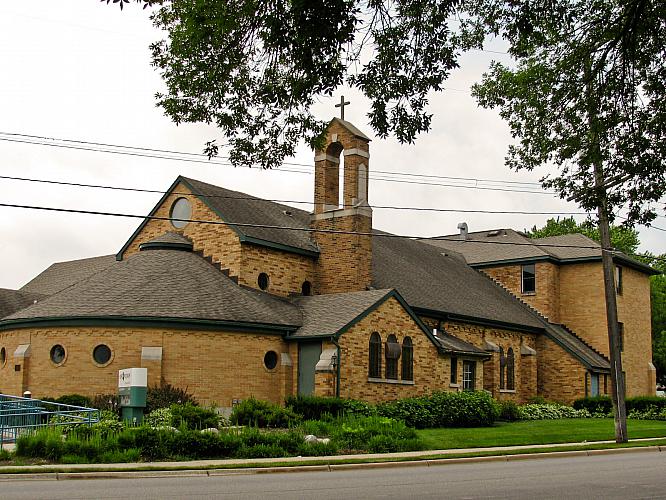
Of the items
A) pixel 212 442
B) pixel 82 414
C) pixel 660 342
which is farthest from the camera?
pixel 660 342

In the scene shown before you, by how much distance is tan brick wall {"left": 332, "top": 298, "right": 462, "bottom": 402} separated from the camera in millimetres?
31625

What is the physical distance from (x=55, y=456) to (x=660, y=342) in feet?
199

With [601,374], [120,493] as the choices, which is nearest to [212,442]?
[120,493]

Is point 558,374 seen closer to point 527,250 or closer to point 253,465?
point 527,250

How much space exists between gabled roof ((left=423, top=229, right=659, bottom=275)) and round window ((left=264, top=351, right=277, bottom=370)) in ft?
59.0

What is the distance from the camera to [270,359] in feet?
107

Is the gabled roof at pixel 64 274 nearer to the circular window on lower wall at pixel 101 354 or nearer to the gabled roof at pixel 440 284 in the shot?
the gabled roof at pixel 440 284

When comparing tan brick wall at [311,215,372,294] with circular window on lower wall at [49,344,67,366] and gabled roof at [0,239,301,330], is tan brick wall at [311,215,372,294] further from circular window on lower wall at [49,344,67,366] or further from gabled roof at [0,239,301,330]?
circular window on lower wall at [49,344,67,366]

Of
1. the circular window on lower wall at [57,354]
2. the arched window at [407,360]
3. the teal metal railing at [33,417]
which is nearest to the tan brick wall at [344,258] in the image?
the arched window at [407,360]

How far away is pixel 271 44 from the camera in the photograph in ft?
41.2

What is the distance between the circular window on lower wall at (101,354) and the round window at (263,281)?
7247mm

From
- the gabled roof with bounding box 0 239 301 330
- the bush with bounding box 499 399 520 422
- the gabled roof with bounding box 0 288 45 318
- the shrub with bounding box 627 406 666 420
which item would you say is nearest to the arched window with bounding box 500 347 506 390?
the bush with bounding box 499 399 520 422

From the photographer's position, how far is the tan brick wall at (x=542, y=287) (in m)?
A: 48.5

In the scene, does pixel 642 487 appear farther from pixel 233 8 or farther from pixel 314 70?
pixel 233 8
